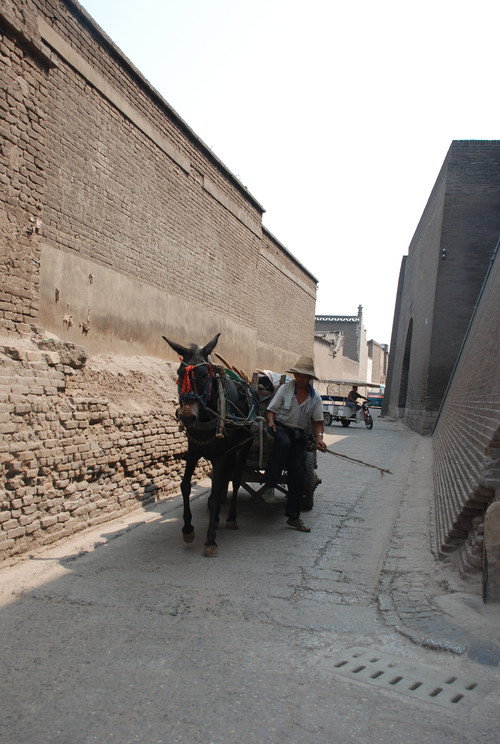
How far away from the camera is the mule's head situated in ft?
16.6

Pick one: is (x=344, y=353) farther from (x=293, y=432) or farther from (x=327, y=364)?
(x=293, y=432)

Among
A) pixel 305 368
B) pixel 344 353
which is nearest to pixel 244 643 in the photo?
pixel 305 368

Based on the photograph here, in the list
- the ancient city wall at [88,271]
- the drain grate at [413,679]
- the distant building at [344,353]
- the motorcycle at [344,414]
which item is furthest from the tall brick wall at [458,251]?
the drain grate at [413,679]

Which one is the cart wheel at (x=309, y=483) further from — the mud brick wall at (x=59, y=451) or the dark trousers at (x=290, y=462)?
the mud brick wall at (x=59, y=451)

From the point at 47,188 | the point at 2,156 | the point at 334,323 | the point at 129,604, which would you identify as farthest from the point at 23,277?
the point at 334,323

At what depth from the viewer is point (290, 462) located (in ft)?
20.1

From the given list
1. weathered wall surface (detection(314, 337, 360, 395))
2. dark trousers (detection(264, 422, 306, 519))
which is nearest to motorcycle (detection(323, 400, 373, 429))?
weathered wall surface (detection(314, 337, 360, 395))

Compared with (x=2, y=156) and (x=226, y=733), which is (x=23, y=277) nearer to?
(x=2, y=156)

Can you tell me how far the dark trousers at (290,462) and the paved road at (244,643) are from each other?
0.41 meters

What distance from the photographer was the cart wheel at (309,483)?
6773mm

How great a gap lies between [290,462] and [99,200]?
14.2 ft

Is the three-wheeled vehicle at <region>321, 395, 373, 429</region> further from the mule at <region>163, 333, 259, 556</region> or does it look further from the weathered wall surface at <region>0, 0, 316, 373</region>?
the mule at <region>163, 333, 259, 556</region>

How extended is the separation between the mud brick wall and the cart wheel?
1932 millimetres

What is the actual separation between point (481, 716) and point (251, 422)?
3617 millimetres
